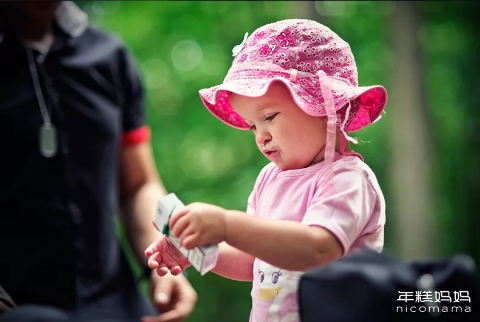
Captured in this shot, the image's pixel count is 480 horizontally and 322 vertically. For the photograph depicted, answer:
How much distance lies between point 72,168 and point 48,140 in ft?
0.24

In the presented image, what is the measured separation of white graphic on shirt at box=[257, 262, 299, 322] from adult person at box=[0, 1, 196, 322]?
29 cm

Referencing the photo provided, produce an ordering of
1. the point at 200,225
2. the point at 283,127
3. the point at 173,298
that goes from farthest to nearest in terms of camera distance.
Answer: the point at 173,298 < the point at 283,127 < the point at 200,225

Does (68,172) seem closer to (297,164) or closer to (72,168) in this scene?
(72,168)

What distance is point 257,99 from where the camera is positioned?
66 cm

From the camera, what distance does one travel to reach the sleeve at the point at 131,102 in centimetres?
119

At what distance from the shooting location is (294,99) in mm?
645

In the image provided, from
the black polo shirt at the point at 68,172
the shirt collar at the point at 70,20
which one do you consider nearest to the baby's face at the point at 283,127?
the black polo shirt at the point at 68,172

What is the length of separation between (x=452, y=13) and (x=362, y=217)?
7.57 ft

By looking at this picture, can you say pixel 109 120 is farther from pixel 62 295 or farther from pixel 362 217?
pixel 362 217

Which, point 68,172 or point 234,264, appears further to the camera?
point 68,172

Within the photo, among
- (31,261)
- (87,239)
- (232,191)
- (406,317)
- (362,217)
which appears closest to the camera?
(406,317)

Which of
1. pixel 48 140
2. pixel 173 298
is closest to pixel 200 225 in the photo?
pixel 173 298

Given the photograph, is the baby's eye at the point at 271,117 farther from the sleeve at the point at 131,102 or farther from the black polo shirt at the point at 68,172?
the sleeve at the point at 131,102

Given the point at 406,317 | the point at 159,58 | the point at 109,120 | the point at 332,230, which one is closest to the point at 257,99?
the point at 332,230
